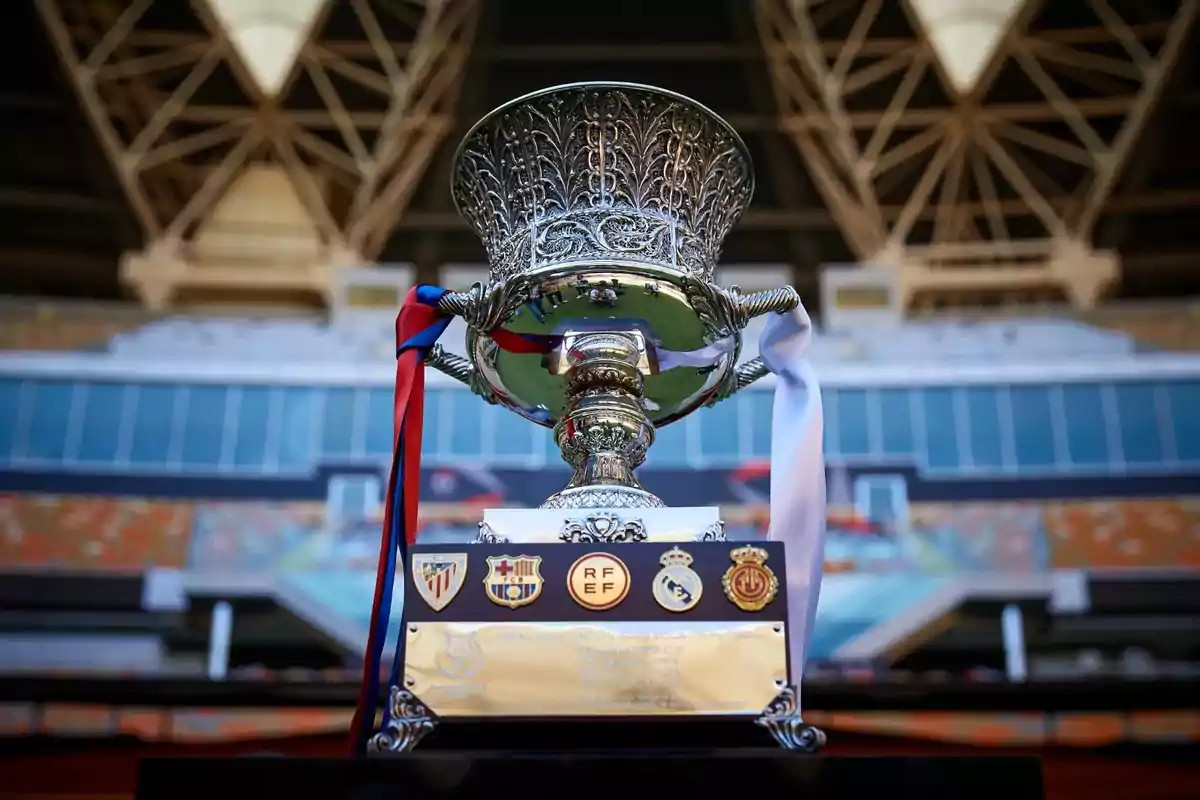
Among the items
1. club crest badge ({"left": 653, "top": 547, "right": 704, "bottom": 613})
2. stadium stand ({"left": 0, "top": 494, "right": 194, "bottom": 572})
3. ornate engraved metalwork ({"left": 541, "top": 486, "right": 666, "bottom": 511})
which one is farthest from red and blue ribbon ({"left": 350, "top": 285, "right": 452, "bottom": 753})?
stadium stand ({"left": 0, "top": 494, "right": 194, "bottom": 572})

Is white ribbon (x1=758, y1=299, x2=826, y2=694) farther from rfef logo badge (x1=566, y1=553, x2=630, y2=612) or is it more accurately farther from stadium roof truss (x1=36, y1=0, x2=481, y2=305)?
stadium roof truss (x1=36, y1=0, x2=481, y2=305)

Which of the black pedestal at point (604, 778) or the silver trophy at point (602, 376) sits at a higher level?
the silver trophy at point (602, 376)

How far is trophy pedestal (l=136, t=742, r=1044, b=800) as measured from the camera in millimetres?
1417

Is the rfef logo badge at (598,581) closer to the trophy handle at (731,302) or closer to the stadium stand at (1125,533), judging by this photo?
the trophy handle at (731,302)

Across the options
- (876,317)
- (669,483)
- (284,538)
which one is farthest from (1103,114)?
(284,538)

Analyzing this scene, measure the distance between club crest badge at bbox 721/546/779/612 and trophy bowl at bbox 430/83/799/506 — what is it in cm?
33

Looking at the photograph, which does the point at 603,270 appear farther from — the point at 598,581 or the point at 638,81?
the point at 638,81

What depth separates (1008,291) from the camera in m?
14.6

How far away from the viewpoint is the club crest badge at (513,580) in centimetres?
166

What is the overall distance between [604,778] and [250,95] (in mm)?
13576

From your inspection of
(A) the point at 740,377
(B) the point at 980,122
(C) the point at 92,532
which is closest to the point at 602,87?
(A) the point at 740,377

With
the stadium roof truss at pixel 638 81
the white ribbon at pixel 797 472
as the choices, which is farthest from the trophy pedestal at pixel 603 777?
the stadium roof truss at pixel 638 81

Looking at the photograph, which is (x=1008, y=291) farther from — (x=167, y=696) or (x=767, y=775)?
(x=767, y=775)

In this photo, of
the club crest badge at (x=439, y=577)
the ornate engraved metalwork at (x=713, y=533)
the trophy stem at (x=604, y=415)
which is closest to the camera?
the club crest badge at (x=439, y=577)
